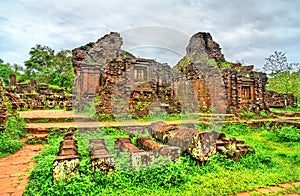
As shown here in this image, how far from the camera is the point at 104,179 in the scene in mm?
3768

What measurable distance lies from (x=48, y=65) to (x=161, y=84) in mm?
27961

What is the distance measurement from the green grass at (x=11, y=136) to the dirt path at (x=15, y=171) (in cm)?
19

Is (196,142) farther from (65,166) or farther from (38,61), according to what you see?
(38,61)

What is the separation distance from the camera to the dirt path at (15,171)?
3519 millimetres

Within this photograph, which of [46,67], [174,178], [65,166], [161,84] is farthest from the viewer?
[46,67]

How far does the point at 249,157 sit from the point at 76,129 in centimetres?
611

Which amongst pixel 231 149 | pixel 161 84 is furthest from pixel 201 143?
pixel 161 84

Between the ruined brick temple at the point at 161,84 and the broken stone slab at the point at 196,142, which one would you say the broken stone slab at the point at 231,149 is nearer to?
the broken stone slab at the point at 196,142

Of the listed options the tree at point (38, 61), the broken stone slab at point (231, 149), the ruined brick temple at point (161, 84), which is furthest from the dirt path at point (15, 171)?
the tree at point (38, 61)

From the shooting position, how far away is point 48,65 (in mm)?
35500

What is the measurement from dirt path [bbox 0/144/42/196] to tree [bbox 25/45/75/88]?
24372mm

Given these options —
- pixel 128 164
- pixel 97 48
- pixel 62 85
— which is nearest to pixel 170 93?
pixel 97 48

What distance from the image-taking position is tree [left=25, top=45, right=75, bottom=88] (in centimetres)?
3191

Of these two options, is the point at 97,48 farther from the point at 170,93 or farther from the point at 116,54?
the point at 170,93
